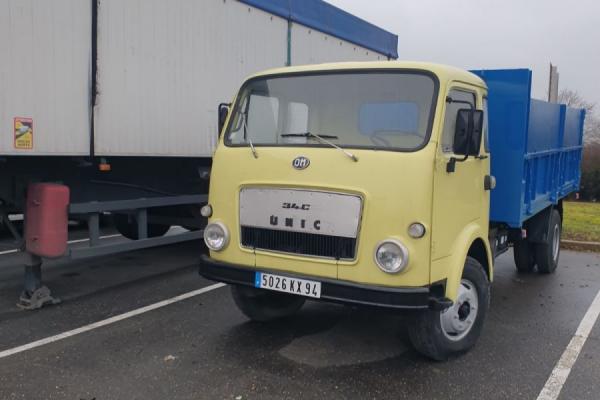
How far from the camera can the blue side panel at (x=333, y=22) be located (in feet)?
24.6

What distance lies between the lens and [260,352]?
14.5 ft

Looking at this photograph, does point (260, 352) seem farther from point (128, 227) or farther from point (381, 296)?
point (128, 227)

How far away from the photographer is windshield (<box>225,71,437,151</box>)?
13.2 ft

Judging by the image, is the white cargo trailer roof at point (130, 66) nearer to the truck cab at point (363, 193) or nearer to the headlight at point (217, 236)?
the truck cab at point (363, 193)

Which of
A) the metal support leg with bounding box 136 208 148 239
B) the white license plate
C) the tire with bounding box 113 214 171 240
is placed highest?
the metal support leg with bounding box 136 208 148 239

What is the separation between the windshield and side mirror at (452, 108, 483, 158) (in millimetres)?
221

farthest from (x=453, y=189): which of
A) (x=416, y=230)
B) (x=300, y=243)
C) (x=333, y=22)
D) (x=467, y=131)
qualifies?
(x=333, y=22)

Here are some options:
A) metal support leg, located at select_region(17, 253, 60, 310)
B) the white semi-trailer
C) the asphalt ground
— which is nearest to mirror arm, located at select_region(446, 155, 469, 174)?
the asphalt ground

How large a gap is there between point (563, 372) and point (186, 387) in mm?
2741

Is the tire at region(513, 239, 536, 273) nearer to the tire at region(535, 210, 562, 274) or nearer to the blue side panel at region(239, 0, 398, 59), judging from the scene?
the tire at region(535, 210, 562, 274)

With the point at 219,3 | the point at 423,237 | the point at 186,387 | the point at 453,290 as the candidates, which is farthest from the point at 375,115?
the point at 219,3

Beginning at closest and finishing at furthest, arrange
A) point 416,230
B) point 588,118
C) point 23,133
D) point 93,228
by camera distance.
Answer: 1. point 416,230
2. point 23,133
3. point 93,228
4. point 588,118

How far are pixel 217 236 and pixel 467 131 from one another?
6.61 ft

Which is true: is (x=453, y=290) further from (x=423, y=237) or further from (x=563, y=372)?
(x=563, y=372)
